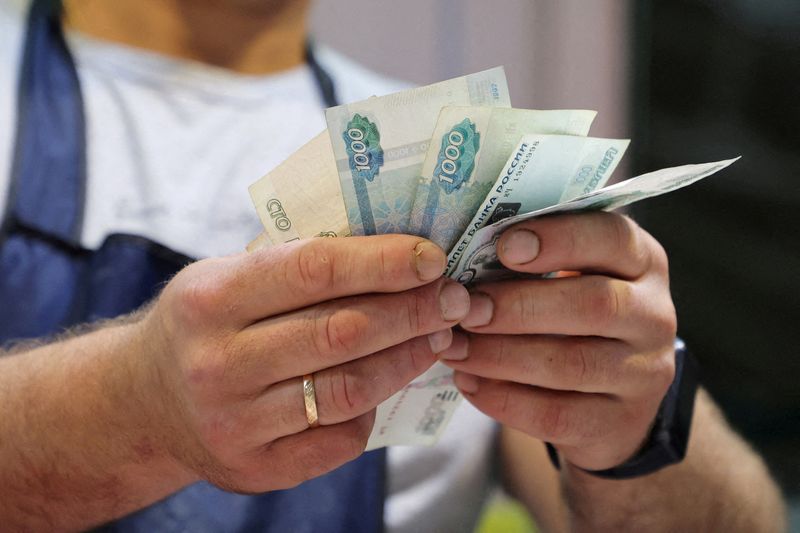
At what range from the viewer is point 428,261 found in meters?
0.57

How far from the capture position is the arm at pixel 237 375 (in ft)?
1.89

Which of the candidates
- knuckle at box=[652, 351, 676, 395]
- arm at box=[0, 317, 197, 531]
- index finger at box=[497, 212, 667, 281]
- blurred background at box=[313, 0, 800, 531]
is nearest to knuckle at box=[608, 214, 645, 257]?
index finger at box=[497, 212, 667, 281]

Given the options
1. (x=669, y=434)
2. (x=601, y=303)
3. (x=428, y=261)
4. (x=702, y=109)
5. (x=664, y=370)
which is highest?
(x=428, y=261)

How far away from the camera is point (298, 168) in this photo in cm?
63

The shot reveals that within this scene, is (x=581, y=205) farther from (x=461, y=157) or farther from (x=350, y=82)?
(x=350, y=82)

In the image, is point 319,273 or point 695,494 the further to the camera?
point 695,494

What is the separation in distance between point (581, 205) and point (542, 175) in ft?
0.12

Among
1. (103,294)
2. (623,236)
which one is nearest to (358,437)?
(623,236)

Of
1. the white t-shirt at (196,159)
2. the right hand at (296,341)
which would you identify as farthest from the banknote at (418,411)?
the white t-shirt at (196,159)

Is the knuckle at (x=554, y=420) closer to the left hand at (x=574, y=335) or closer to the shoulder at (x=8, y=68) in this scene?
the left hand at (x=574, y=335)

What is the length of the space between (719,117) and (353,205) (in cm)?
151

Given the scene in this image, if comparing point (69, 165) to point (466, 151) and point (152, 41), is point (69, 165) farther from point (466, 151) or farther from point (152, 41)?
point (466, 151)

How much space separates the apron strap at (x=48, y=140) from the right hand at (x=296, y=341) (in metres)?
0.43

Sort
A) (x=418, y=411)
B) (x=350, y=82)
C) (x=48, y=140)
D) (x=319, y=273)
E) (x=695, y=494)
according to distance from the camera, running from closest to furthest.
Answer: (x=319, y=273), (x=418, y=411), (x=695, y=494), (x=48, y=140), (x=350, y=82)
